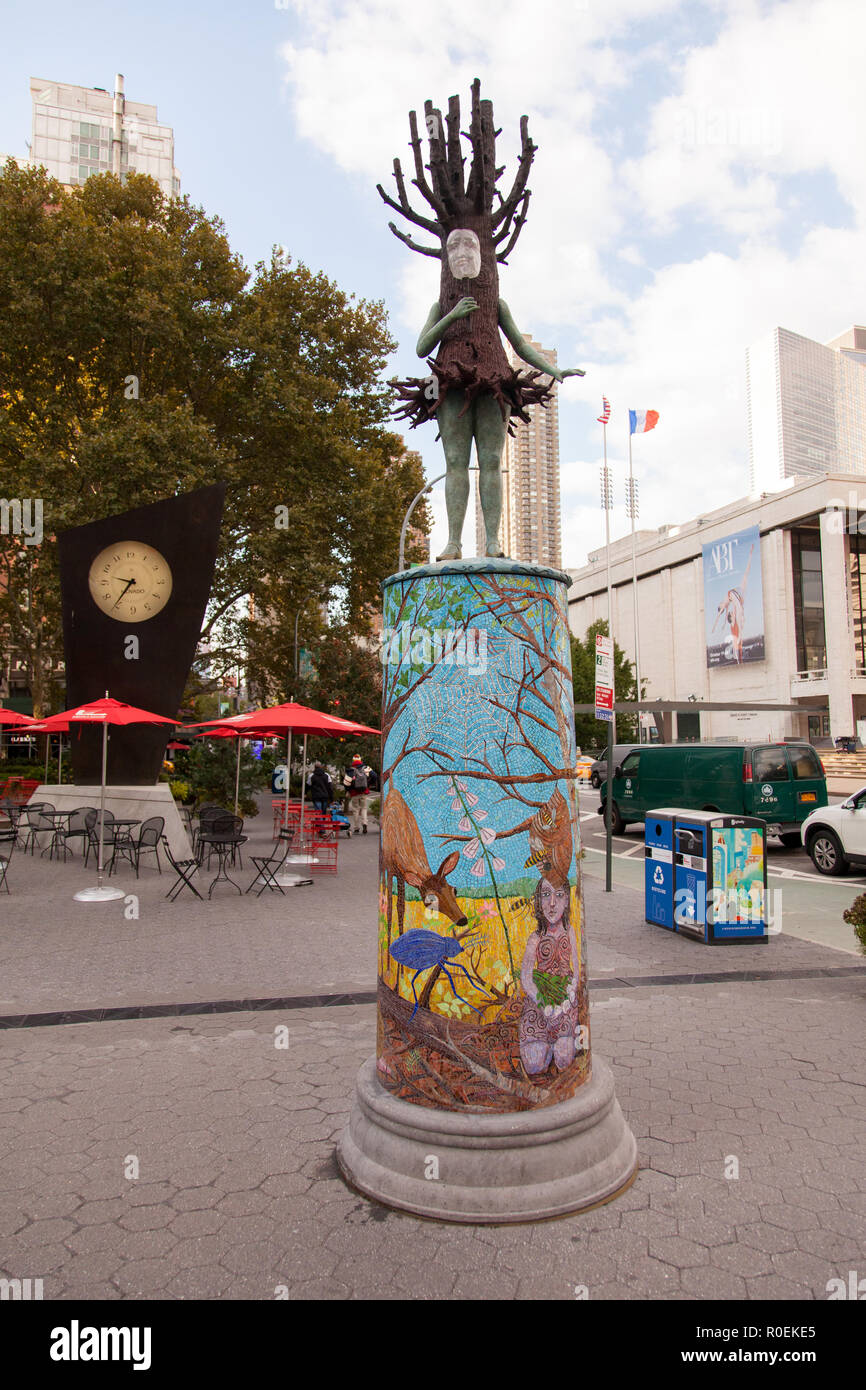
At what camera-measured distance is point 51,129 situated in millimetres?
89688

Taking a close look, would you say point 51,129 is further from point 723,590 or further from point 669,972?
point 669,972

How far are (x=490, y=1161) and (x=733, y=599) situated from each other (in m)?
63.2

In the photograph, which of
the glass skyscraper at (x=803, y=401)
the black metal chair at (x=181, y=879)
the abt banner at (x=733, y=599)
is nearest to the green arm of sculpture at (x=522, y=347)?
the black metal chair at (x=181, y=879)

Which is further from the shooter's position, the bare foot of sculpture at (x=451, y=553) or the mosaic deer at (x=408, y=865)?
the bare foot of sculpture at (x=451, y=553)

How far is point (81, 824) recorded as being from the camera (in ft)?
52.2

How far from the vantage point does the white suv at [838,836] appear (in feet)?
40.6

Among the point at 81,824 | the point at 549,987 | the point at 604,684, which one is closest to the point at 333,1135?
the point at 549,987

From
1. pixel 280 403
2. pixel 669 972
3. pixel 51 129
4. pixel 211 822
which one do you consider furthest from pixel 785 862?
pixel 51 129

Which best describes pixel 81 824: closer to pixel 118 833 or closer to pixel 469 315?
pixel 118 833

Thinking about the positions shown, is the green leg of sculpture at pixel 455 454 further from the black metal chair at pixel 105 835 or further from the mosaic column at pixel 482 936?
the black metal chair at pixel 105 835

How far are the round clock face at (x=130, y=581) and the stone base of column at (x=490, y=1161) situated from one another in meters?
12.3

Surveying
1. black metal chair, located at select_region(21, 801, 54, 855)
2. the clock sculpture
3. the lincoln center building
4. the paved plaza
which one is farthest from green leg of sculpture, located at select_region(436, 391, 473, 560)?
the lincoln center building

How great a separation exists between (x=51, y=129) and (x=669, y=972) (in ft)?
373

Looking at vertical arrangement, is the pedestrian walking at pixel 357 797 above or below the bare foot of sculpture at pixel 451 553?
below
